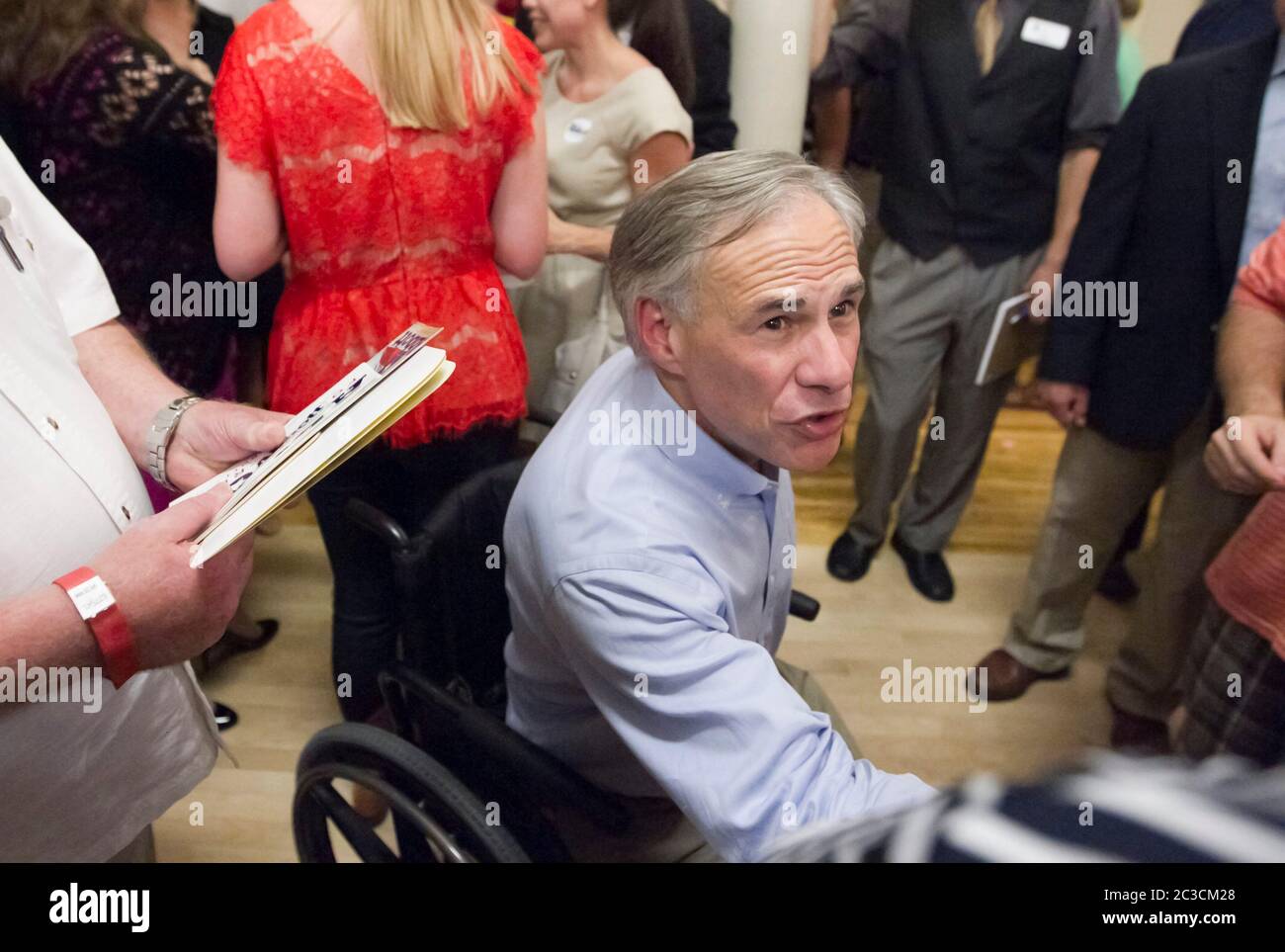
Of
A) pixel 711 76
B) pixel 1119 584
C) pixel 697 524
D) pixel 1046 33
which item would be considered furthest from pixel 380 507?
pixel 1119 584

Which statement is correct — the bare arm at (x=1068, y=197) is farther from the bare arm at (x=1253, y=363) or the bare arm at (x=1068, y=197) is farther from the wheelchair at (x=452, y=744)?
the wheelchair at (x=452, y=744)

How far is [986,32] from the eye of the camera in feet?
8.06

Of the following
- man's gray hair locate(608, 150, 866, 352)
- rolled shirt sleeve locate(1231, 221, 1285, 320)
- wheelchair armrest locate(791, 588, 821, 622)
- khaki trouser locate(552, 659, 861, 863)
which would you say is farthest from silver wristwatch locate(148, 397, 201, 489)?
rolled shirt sleeve locate(1231, 221, 1285, 320)

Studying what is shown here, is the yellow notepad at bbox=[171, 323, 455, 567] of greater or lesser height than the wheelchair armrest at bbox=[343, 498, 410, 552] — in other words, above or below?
above

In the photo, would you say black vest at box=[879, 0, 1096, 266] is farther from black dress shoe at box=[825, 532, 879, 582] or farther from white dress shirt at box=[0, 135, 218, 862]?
white dress shirt at box=[0, 135, 218, 862]

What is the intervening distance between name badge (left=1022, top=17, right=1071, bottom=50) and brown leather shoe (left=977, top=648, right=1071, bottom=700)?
4.99 ft

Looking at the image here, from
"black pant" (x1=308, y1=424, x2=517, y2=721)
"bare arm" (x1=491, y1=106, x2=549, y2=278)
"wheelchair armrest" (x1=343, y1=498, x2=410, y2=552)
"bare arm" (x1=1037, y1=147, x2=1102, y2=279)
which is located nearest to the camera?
"wheelchair armrest" (x1=343, y1=498, x2=410, y2=552)

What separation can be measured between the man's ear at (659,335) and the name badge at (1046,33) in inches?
66.4

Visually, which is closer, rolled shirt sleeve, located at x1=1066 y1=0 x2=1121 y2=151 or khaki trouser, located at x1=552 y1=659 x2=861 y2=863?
khaki trouser, located at x1=552 y1=659 x2=861 y2=863

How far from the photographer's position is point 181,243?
2.02m

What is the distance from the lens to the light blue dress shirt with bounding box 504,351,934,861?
102cm

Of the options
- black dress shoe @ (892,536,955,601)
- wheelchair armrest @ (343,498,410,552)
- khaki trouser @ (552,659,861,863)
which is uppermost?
Answer: wheelchair armrest @ (343,498,410,552)

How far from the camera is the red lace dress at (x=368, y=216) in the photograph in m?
1.59
